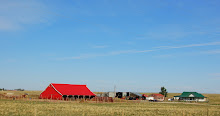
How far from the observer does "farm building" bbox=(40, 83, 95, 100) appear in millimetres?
83838

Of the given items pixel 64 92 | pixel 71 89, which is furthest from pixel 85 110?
pixel 71 89

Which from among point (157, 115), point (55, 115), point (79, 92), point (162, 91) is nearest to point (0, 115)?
point (55, 115)

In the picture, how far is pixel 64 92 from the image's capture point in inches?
3327

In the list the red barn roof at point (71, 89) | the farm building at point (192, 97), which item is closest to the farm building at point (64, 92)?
the red barn roof at point (71, 89)

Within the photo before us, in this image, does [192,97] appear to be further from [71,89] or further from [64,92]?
[64,92]

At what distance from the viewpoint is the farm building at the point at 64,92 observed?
275ft

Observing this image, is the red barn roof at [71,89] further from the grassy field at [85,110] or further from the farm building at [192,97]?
the farm building at [192,97]

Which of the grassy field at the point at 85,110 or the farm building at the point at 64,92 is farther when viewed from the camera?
the farm building at the point at 64,92

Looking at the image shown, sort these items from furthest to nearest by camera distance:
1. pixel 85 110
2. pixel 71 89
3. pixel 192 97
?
1. pixel 192 97
2. pixel 71 89
3. pixel 85 110

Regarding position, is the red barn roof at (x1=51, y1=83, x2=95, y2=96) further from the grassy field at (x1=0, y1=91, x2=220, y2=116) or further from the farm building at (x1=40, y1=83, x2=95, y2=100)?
the grassy field at (x1=0, y1=91, x2=220, y2=116)

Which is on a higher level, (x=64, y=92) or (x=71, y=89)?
(x=71, y=89)

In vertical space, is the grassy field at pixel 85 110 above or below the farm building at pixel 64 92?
below

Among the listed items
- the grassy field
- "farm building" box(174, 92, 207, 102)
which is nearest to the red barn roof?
the grassy field

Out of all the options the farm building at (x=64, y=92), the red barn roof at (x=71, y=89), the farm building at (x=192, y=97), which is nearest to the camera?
the farm building at (x=64, y=92)
